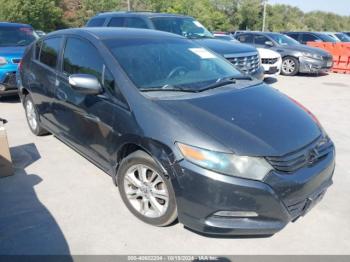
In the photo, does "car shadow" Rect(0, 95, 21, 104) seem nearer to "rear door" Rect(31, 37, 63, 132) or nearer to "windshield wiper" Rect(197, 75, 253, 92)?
"rear door" Rect(31, 37, 63, 132)

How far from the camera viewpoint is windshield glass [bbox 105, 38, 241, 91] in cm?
346

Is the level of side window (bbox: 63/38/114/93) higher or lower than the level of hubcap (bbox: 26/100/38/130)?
higher

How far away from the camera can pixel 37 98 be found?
5039 millimetres

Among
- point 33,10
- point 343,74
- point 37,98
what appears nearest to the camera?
point 37,98

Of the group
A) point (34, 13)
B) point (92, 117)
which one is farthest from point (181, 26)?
point (34, 13)

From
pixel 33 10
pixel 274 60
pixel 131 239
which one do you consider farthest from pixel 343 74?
pixel 33 10

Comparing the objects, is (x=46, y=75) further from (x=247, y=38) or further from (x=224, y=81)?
(x=247, y=38)

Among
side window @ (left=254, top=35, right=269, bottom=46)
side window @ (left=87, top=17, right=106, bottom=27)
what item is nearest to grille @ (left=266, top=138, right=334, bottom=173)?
side window @ (left=87, top=17, right=106, bottom=27)

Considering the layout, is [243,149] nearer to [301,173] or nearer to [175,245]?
[301,173]

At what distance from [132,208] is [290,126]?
163cm

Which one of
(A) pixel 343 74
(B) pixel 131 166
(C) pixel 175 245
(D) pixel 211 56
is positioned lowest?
(A) pixel 343 74

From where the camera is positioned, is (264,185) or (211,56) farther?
(211,56)

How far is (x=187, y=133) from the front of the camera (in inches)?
110

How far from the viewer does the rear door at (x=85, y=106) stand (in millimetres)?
3484
